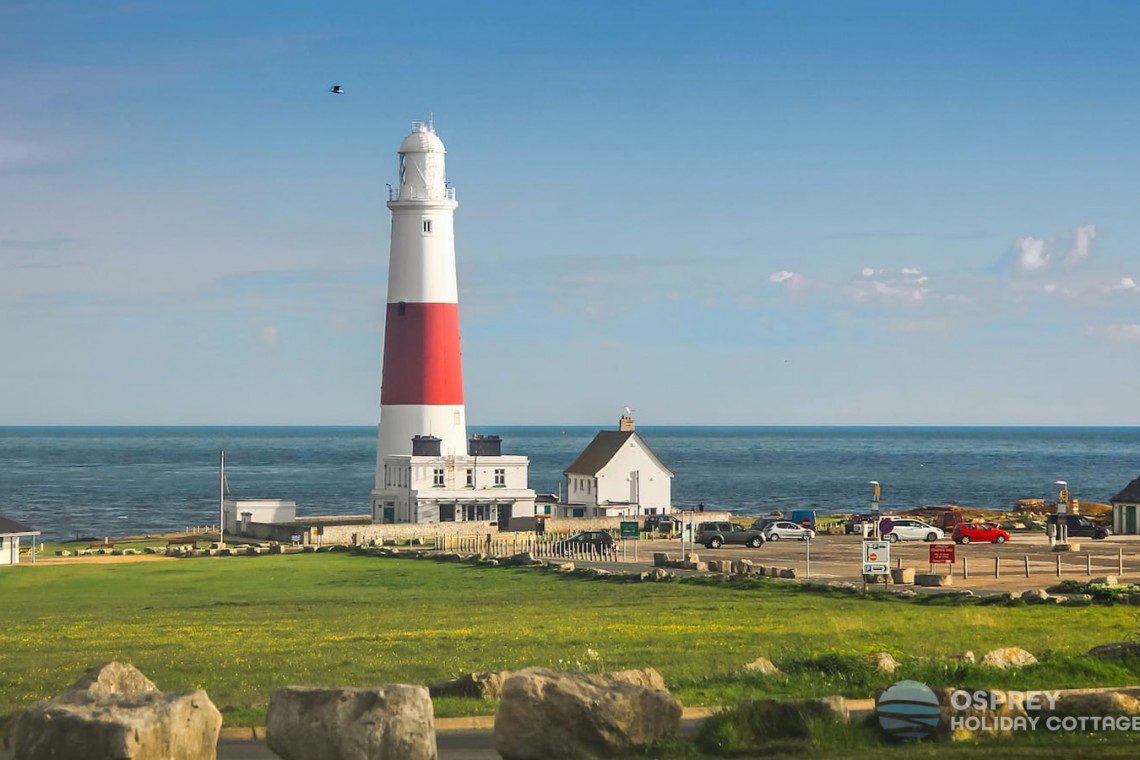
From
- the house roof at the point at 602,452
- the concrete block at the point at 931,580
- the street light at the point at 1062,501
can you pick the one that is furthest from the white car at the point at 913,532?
the concrete block at the point at 931,580

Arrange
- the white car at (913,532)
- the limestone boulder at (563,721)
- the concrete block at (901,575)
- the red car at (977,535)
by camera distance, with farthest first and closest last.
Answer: the white car at (913,532), the red car at (977,535), the concrete block at (901,575), the limestone boulder at (563,721)

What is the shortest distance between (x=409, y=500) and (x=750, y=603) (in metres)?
40.1

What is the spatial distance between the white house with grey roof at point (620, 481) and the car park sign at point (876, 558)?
126ft

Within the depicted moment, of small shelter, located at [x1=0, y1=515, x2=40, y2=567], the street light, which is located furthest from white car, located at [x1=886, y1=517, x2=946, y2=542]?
small shelter, located at [x1=0, y1=515, x2=40, y2=567]

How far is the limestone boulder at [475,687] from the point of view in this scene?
19266mm

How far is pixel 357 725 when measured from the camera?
595 inches

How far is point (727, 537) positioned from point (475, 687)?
149 ft

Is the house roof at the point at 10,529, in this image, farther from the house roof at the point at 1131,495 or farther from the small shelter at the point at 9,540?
the house roof at the point at 1131,495

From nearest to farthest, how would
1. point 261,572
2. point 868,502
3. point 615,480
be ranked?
point 261,572, point 615,480, point 868,502

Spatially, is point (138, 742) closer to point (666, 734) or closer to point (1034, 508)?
point (666, 734)

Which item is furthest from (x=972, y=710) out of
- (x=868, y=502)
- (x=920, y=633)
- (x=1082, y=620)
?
(x=868, y=502)

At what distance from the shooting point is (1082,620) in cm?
3122

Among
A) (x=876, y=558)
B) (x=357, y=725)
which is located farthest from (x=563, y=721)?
(x=876, y=558)

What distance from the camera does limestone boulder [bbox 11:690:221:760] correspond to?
14.4 m
